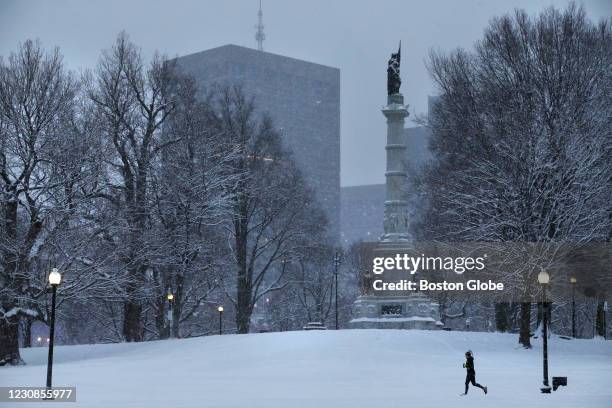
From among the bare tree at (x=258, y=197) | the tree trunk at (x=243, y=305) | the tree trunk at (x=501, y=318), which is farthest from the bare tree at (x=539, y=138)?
the tree trunk at (x=243, y=305)

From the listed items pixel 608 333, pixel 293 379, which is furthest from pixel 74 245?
pixel 608 333

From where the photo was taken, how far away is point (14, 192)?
34.9m

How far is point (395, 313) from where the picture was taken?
46.2 m

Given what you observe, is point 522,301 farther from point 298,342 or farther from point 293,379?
point 293,379

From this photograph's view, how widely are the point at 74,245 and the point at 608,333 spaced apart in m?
39.5

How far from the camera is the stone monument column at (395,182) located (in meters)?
47.4

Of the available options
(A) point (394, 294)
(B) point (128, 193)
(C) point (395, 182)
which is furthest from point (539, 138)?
(B) point (128, 193)

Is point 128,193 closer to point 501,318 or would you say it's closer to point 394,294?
point 394,294

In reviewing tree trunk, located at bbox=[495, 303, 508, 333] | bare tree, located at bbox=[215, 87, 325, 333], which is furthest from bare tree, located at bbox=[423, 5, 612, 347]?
bare tree, located at bbox=[215, 87, 325, 333]

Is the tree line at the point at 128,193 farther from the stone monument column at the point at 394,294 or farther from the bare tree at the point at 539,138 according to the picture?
the bare tree at the point at 539,138

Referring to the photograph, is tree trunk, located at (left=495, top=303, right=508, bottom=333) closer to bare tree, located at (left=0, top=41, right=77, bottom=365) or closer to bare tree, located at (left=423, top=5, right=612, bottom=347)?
bare tree, located at (left=423, top=5, right=612, bottom=347)

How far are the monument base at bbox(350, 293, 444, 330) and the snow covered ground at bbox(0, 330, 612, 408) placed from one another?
3737 millimetres

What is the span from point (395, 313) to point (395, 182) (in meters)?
6.79

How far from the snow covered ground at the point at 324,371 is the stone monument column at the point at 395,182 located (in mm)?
7168
